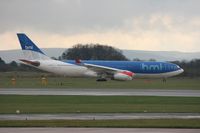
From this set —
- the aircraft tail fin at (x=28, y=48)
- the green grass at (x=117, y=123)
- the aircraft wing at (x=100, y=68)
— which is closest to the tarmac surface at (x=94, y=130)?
the green grass at (x=117, y=123)

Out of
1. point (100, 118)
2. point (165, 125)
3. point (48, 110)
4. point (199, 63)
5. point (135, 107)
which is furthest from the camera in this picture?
point (199, 63)

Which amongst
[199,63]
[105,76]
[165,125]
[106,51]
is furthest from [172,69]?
[106,51]

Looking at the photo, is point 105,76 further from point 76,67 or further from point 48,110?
point 48,110

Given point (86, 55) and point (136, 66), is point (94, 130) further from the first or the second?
point (86, 55)

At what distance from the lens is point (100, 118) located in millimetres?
20016

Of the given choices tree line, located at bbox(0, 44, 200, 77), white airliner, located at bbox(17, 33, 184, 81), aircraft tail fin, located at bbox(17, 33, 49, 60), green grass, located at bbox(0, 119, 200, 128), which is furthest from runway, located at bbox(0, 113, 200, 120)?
tree line, located at bbox(0, 44, 200, 77)

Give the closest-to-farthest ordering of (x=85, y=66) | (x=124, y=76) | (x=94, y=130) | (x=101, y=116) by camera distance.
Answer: (x=94, y=130) → (x=101, y=116) → (x=124, y=76) → (x=85, y=66)

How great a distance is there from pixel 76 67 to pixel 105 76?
4.29 meters

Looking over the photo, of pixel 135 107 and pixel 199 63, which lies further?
pixel 199 63

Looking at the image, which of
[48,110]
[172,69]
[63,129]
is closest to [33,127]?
[63,129]

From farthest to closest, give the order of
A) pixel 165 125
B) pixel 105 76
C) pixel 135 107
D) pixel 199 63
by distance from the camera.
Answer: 1. pixel 199 63
2. pixel 105 76
3. pixel 135 107
4. pixel 165 125

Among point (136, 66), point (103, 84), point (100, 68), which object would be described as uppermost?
point (136, 66)

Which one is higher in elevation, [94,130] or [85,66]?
[85,66]

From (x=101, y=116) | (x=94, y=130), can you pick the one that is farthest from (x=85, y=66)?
(x=94, y=130)
